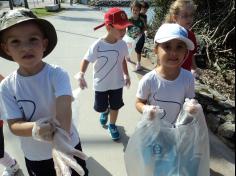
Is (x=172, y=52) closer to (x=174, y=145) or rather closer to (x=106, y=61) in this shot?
(x=174, y=145)

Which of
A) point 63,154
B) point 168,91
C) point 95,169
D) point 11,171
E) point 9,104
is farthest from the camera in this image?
point 95,169

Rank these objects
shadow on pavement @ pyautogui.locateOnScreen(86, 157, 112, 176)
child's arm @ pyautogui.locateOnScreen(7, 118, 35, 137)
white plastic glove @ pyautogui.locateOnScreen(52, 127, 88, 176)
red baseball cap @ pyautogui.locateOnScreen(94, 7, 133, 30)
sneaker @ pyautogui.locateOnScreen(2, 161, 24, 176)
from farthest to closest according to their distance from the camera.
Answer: red baseball cap @ pyautogui.locateOnScreen(94, 7, 133, 30) < shadow on pavement @ pyautogui.locateOnScreen(86, 157, 112, 176) < sneaker @ pyautogui.locateOnScreen(2, 161, 24, 176) < child's arm @ pyautogui.locateOnScreen(7, 118, 35, 137) < white plastic glove @ pyautogui.locateOnScreen(52, 127, 88, 176)

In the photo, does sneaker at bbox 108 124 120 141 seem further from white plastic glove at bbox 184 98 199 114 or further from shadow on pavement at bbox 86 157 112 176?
white plastic glove at bbox 184 98 199 114

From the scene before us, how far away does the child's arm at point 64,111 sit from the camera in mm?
1710

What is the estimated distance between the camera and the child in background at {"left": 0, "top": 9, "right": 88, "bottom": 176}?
167 centimetres

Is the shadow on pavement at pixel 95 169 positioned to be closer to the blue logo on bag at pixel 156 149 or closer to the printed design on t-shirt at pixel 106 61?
the printed design on t-shirt at pixel 106 61

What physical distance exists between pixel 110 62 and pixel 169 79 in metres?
1.10

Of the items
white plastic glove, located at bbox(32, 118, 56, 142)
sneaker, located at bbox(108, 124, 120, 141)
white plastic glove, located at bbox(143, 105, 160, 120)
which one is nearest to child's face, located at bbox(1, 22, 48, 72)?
white plastic glove, located at bbox(32, 118, 56, 142)

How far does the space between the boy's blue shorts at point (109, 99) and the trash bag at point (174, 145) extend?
138 centimetres

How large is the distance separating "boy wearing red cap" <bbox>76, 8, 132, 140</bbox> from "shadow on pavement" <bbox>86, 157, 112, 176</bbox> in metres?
0.44

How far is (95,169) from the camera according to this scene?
2930 mm

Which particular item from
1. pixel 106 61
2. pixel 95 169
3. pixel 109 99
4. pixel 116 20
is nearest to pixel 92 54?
pixel 106 61

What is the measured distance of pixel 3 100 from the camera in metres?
1.82

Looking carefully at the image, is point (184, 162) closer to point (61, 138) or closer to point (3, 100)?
point (61, 138)
